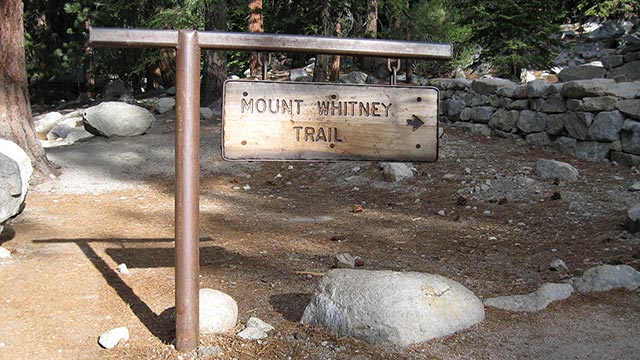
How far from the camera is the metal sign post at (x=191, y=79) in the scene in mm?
3250

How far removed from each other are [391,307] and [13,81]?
661 centimetres

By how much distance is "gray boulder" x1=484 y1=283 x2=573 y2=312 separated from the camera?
4.06m

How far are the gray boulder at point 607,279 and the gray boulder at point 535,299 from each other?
0.17 metres

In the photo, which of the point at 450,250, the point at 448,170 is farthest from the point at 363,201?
the point at 450,250

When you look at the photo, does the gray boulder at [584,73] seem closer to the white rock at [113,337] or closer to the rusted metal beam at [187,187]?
the rusted metal beam at [187,187]

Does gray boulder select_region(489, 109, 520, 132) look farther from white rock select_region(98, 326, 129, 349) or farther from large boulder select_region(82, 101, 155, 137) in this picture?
white rock select_region(98, 326, 129, 349)

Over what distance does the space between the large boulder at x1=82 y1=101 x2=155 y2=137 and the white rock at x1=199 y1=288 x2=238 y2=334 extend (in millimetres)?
9101

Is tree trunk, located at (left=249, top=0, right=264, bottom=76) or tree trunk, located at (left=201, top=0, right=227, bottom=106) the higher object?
tree trunk, located at (left=249, top=0, right=264, bottom=76)

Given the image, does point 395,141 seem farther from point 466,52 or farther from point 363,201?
point 466,52

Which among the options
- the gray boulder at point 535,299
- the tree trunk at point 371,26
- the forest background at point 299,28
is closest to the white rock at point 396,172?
the forest background at point 299,28

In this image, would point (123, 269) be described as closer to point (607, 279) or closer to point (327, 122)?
point (327, 122)

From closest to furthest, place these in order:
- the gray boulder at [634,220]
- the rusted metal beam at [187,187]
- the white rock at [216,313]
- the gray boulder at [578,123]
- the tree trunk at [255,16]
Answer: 1. the rusted metal beam at [187,187]
2. the white rock at [216,313]
3. the gray boulder at [634,220]
4. the gray boulder at [578,123]
5. the tree trunk at [255,16]

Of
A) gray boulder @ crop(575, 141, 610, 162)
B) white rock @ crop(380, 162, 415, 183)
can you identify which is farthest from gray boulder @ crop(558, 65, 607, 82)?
white rock @ crop(380, 162, 415, 183)

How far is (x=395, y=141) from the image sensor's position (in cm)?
342
